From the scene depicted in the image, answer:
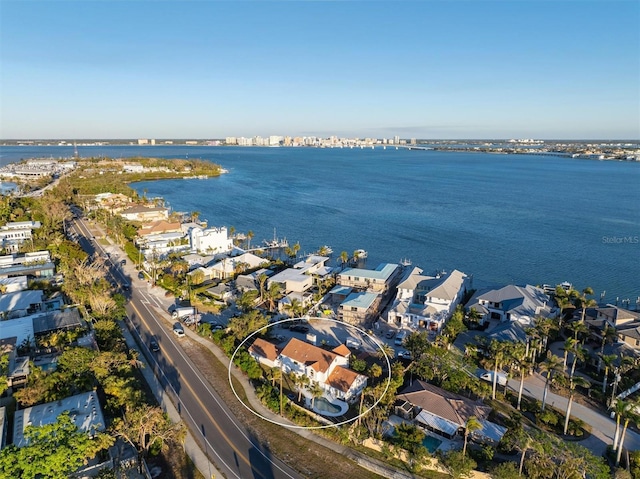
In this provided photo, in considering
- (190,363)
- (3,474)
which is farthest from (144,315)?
(3,474)

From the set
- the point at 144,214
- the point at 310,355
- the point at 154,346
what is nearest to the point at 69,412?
the point at 154,346

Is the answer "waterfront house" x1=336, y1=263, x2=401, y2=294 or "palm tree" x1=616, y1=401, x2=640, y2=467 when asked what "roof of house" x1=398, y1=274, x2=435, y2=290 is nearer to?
"waterfront house" x1=336, y1=263, x2=401, y2=294

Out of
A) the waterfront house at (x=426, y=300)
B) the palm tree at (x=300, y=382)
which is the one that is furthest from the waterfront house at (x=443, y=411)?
the waterfront house at (x=426, y=300)

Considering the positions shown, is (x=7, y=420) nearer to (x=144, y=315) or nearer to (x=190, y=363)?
(x=190, y=363)

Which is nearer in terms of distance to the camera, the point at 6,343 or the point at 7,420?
the point at 7,420

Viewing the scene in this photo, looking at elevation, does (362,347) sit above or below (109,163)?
below

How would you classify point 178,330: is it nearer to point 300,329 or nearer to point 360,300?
point 300,329
